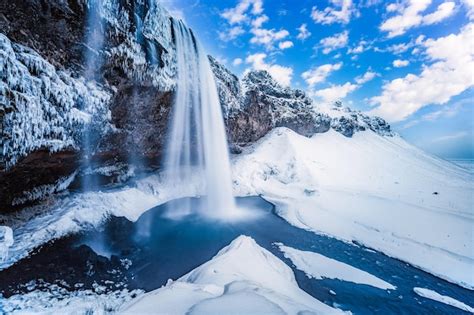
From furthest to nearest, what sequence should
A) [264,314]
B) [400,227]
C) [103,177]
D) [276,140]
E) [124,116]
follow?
[276,140], [103,177], [124,116], [400,227], [264,314]

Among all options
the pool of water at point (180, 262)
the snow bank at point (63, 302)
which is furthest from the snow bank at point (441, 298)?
the snow bank at point (63, 302)

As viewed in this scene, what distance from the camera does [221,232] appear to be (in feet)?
42.5

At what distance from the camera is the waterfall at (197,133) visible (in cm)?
1617

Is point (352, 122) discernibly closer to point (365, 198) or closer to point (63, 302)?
point (365, 198)

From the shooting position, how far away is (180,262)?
31.4 feet

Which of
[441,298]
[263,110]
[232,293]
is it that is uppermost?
[263,110]

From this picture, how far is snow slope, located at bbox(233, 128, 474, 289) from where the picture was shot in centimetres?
1088

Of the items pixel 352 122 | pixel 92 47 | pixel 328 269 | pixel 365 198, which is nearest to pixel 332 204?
pixel 365 198

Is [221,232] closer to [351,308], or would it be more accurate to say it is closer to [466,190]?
[351,308]

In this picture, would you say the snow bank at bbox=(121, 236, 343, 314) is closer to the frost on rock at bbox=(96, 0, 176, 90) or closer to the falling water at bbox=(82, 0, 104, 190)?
the falling water at bbox=(82, 0, 104, 190)

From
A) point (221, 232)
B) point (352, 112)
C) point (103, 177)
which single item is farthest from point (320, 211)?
point (352, 112)

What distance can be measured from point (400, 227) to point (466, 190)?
1385cm

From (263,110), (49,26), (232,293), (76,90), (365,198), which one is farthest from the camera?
(263,110)

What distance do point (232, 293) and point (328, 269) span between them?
5.92m
